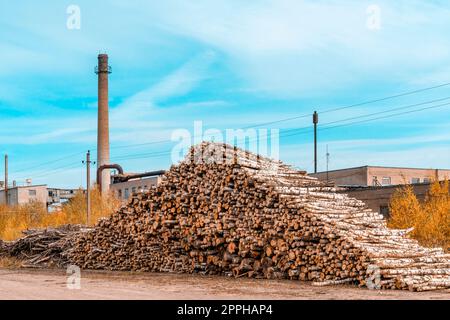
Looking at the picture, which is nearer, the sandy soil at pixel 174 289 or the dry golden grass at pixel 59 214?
the sandy soil at pixel 174 289

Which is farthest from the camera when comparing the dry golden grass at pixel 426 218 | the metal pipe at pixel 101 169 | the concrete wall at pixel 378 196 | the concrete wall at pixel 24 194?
the concrete wall at pixel 24 194

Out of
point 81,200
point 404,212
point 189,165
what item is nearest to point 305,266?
point 189,165

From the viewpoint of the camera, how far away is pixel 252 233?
18.8 metres

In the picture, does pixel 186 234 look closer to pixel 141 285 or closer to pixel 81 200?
pixel 141 285

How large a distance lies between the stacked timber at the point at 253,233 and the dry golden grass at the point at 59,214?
30.6 m

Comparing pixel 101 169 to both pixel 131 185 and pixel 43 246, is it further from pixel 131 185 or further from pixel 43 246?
pixel 43 246

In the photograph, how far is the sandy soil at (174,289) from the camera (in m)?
14.4

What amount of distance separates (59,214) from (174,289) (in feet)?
153

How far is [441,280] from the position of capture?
15797 millimetres

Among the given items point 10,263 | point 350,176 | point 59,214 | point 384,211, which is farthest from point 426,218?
point 59,214

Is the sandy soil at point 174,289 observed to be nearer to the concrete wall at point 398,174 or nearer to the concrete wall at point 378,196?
the concrete wall at point 378,196

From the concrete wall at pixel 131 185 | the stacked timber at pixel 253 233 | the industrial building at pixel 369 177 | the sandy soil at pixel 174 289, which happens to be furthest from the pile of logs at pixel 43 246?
the concrete wall at pixel 131 185

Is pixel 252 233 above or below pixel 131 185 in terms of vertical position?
below

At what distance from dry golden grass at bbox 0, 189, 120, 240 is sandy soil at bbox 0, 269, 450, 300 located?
32.9 m
